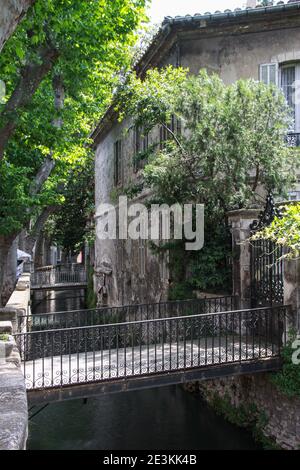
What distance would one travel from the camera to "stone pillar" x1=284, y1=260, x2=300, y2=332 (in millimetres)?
8461

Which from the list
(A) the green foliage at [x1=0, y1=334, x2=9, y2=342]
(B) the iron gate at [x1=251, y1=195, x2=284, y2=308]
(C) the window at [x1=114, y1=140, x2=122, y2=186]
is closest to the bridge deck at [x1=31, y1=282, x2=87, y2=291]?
(C) the window at [x1=114, y1=140, x2=122, y2=186]

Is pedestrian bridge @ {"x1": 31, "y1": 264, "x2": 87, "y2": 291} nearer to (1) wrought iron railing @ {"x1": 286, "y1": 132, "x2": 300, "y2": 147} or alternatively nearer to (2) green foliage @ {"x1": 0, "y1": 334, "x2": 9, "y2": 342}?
(1) wrought iron railing @ {"x1": 286, "y1": 132, "x2": 300, "y2": 147}

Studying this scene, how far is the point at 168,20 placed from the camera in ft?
41.6

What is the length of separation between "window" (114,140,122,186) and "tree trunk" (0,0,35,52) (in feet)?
54.6

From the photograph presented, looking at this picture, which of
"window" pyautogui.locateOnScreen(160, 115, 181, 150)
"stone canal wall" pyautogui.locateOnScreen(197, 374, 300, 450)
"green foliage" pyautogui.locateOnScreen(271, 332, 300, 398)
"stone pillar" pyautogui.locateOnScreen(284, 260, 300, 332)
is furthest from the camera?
"window" pyautogui.locateOnScreen(160, 115, 181, 150)

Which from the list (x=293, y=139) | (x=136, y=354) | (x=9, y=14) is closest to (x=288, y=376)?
(x=136, y=354)

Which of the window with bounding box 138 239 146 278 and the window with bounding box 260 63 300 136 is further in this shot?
the window with bounding box 138 239 146 278

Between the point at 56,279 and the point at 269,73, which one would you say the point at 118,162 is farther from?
the point at 56,279

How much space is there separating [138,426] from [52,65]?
7778mm

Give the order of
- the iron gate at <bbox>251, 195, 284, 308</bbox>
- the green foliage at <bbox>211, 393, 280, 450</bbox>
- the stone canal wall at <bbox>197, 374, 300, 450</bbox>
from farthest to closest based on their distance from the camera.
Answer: the iron gate at <bbox>251, 195, 284, 308</bbox> < the green foliage at <bbox>211, 393, 280, 450</bbox> < the stone canal wall at <bbox>197, 374, 300, 450</bbox>

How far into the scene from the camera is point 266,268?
32.4 feet

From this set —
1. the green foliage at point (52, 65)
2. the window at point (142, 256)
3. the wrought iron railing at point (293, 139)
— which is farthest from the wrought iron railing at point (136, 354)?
the window at point (142, 256)

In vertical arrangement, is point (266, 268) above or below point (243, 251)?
below

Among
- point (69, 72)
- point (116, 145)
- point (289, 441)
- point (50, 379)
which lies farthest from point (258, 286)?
point (116, 145)
